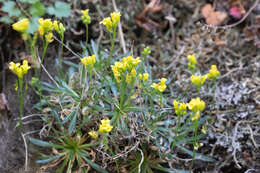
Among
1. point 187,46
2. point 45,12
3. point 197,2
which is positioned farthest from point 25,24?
point 197,2

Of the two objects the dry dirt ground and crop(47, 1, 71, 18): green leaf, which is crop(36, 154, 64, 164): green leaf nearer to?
the dry dirt ground

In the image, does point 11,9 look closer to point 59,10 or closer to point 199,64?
point 59,10

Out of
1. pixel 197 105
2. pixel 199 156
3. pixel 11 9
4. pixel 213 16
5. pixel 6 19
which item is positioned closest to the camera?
pixel 197 105

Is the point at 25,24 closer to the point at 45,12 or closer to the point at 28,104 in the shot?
the point at 28,104

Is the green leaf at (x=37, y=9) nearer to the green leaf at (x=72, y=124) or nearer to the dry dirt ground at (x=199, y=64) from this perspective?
the dry dirt ground at (x=199, y=64)

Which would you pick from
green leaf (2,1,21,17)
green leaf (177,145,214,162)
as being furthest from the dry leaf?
green leaf (2,1,21,17)

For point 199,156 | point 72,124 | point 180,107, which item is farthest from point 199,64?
point 72,124

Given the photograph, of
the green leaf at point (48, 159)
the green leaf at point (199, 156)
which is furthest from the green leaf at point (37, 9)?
the green leaf at point (199, 156)
